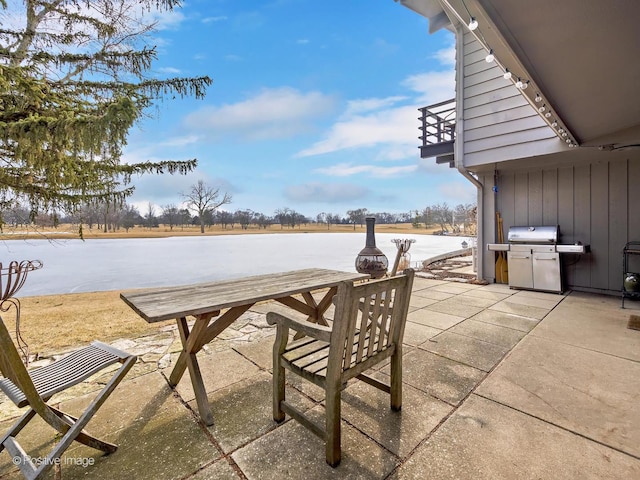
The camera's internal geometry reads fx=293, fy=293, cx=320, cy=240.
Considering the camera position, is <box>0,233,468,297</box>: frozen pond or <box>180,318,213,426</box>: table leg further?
<box>0,233,468,297</box>: frozen pond

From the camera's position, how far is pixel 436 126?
6.30 metres

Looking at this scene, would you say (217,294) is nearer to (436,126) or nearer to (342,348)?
(342,348)

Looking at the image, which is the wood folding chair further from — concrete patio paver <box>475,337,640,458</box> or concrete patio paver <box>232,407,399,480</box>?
concrete patio paver <box>475,337,640,458</box>

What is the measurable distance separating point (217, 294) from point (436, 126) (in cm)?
608

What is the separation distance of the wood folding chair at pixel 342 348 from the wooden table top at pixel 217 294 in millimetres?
314

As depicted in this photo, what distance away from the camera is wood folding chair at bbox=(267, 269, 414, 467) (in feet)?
4.29

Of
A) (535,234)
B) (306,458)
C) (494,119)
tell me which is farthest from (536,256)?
(306,458)

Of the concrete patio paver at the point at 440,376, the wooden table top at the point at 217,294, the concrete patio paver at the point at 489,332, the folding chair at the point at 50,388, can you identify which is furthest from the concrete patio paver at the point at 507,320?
the folding chair at the point at 50,388

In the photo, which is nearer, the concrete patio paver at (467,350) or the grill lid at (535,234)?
the concrete patio paver at (467,350)

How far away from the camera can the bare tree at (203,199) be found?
704 inches

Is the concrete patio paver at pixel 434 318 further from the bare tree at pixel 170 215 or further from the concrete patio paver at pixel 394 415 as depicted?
the bare tree at pixel 170 215

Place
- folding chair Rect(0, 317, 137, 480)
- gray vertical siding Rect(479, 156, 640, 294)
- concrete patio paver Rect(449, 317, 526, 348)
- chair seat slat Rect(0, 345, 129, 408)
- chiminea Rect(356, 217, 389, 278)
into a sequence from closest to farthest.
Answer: folding chair Rect(0, 317, 137, 480) < chair seat slat Rect(0, 345, 129, 408) < concrete patio paver Rect(449, 317, 526, 348) < gray vertical siding Rect(479, 156, 640, 294) < chiminea Rect(356, 217, 389, 278)

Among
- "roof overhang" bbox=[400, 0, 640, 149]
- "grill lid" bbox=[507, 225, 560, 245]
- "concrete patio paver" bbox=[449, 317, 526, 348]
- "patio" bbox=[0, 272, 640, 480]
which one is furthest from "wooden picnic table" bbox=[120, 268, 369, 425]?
"grill lid" bbox=[507, 225, 560, 245]

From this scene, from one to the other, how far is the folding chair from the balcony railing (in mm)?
6423
